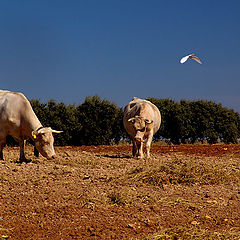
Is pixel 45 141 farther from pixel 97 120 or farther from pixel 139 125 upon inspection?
pixel 97 120

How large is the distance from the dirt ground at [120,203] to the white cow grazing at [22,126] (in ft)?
5.95

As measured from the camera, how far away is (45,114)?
2255cm

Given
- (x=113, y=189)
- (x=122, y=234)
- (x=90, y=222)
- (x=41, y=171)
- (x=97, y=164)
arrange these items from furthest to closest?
(x=97, y=164)
(x=41, y=171)
(x=113, y=189)
(x=90, y=222)
(x=122, y=234)

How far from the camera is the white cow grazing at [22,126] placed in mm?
11039

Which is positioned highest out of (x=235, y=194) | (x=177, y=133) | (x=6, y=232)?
(x=177, y=133)

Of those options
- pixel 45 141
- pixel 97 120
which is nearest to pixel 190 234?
pixel 45 141

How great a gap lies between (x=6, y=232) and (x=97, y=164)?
5.86 meters

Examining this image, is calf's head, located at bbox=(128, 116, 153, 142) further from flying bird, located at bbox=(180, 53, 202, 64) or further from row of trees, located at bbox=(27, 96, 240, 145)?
row of trees, located at bbox=(27, 96, 240, 145)

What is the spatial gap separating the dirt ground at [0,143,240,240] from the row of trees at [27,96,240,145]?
1362 centimetres

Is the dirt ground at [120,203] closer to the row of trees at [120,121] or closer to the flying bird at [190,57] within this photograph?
the flying bird at [190,57]

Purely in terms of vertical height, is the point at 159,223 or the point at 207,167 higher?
the point at 207,167

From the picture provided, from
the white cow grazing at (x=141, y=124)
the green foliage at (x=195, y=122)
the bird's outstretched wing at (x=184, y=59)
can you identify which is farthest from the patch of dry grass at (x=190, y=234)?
the green foliage at (x=195, y=122)

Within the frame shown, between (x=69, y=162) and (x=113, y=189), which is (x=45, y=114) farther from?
(x=113, y=189)

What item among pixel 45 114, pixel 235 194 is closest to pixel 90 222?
pixel 235 194
